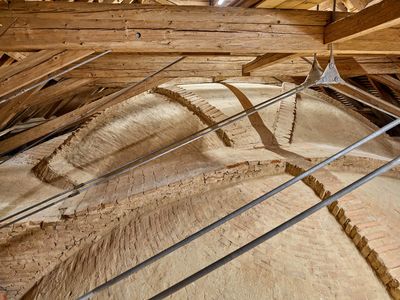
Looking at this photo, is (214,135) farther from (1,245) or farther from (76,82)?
(1,245)

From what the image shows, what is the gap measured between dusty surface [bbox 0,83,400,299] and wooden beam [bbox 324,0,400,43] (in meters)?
2.03

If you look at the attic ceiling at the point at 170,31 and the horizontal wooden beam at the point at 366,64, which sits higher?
the attic ceiling at the point at 170,31

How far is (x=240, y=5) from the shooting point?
3.48 metres

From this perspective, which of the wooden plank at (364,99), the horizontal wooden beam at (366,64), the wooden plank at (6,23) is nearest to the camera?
the wooden plank at (6,23)

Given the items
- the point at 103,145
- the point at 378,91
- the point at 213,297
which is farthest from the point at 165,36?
the point at 378,91

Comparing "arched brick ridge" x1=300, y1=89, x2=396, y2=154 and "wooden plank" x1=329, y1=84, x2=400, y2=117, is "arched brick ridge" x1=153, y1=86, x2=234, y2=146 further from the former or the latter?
"arched brick ridge" x1=300, y1=89, x2=396, y2=154

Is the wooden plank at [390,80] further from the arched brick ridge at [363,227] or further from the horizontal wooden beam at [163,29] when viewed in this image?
the horizontal wooden beam at [163,29]

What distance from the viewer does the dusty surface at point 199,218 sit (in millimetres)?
3455

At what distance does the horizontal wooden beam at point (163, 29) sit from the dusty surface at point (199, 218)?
1.96m

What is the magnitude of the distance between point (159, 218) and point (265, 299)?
5.94 ft

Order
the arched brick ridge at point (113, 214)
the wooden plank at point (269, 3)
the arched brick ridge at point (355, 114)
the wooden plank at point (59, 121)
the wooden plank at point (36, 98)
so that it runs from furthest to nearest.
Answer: the arched brick ridge at point (355, 114), the wooden plank at point (59, 121), the wooden plank at point (36, 98), the arched brick ridge at point (113, 214), the wooden plank at point (269, 3)

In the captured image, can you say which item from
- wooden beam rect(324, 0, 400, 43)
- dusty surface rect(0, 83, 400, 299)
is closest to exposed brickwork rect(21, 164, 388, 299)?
dusty surface rect(0, 83, 400, 299)

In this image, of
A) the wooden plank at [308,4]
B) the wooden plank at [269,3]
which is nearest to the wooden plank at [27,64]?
the wooden plank at [269,3]

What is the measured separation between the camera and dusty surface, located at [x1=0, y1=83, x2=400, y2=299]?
346 centimetres
